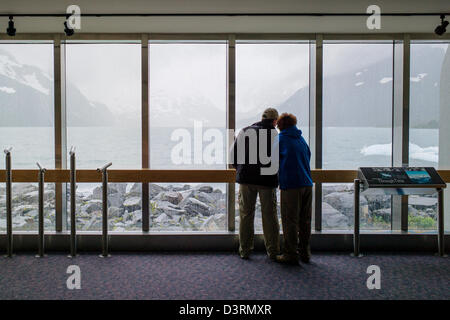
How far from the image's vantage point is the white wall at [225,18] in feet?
10.9

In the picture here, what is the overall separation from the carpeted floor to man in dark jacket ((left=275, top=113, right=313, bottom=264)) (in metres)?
0.32

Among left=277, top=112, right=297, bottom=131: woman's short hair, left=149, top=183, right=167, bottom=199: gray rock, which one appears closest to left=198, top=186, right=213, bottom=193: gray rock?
left=149, top=183, right=167, bottom=199: gray rock

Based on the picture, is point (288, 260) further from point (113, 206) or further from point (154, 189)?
point (113, 206)

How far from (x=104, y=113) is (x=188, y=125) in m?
1.14

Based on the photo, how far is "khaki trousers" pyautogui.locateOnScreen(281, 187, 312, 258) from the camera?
11.5 feet

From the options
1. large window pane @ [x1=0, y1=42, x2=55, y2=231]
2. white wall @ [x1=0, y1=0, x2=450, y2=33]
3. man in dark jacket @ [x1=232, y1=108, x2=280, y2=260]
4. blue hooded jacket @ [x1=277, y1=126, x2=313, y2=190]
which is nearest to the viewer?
white wall @ [x1=0, y1=0, x2=450, y2=33]

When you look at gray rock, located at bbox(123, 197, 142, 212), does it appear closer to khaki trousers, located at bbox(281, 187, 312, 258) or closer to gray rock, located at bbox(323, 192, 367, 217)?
khaki trousers, located at bbox(281, 187, 312, 258)

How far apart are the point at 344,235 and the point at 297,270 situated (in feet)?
3.39

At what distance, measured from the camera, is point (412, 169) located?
3.86 metres

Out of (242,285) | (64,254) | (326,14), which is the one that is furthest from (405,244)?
(64,254)

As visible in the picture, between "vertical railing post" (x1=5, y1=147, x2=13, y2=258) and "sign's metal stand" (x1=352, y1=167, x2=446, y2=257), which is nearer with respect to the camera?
"sign's metal stand" (x1=352, y1=167, x2=446, y2=257)

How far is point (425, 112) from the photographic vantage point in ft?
13.9

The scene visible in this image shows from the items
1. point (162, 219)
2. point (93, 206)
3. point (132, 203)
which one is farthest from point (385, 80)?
point (93, 206)
